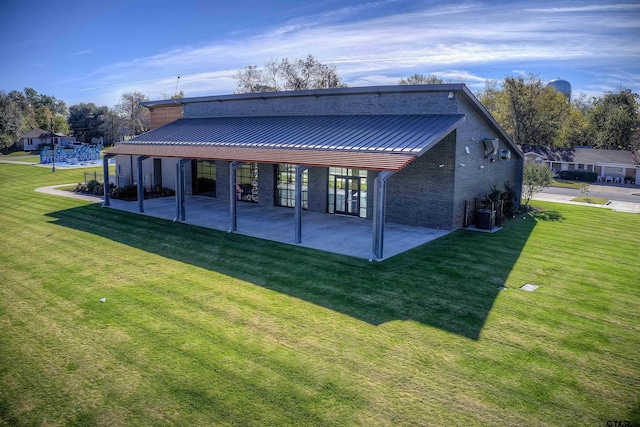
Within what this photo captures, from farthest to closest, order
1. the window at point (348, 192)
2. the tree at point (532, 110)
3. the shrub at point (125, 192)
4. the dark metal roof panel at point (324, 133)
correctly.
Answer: the tree at point (532, 110), the shrub at point (125, 192), the window at point (348, 192), the dark metal roof panel at point (324, 133)

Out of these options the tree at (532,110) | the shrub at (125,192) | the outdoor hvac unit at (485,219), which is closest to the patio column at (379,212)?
the outdoor hvac unit at (485,219)

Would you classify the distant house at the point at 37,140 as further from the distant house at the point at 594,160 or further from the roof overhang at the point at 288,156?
the distant house at the point at 594,160

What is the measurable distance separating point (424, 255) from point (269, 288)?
5.63m

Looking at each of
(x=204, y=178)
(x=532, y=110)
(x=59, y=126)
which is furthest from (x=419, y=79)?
(x=59, y=126)

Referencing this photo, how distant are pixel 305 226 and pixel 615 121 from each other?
60223mm

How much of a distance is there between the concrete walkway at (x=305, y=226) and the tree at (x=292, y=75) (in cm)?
4131

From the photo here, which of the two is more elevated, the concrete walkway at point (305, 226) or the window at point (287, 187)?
the window at point (287, 187)

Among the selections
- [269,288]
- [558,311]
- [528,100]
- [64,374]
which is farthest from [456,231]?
[528,100]

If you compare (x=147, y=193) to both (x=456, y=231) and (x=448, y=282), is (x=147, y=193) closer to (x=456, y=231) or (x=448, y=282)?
(x=456, y=231)

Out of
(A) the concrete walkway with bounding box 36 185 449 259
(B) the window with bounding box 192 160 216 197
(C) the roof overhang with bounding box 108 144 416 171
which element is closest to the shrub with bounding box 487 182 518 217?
(A) the concrete walkway with bounding box 36 185 449 259

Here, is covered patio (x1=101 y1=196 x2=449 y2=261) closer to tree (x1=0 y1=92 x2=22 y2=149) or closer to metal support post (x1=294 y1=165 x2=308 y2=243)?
metal support post (x1=294 y1=165 x2=308 y2=243)

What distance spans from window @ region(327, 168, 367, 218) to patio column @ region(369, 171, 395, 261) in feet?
20.8

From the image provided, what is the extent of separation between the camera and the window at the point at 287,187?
22.0 metres

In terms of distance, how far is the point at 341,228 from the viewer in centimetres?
1802
